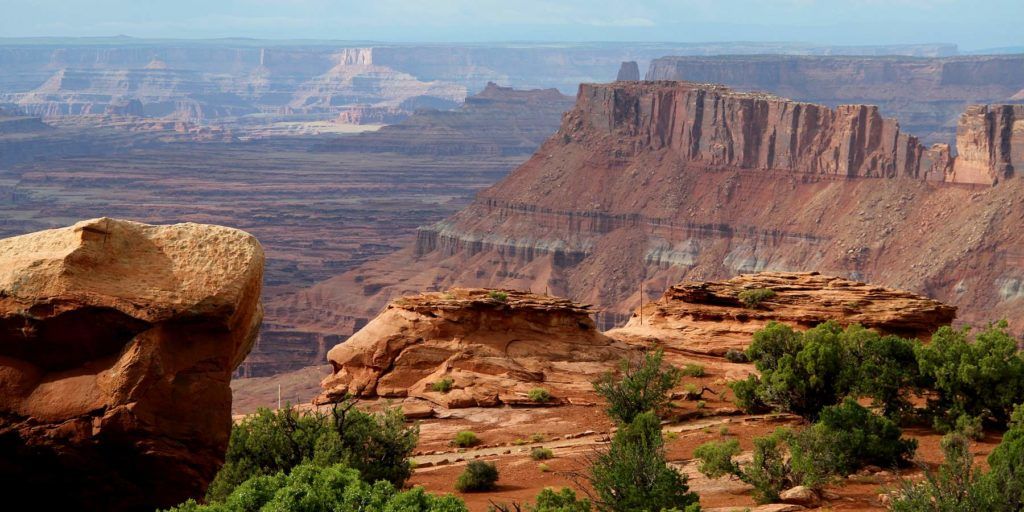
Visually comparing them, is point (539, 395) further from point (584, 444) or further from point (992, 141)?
point (992, 141)

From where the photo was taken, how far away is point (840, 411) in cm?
3055

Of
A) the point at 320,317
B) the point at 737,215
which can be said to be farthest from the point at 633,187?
the point at 320,317

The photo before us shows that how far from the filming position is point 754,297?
4534cm

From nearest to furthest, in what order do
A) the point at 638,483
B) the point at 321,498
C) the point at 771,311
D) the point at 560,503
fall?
the point at 321,498, the point at 560,503, the point at 638,483, the point at 771,311

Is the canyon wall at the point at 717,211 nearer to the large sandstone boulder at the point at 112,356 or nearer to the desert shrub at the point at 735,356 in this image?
the desert shrub at the point at 735,356

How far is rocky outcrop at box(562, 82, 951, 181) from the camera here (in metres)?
126

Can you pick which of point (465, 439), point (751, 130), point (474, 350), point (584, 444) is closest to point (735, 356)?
point (474, 350)

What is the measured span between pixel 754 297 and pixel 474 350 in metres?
9.32

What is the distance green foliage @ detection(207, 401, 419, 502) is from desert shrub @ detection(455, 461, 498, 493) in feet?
6.09

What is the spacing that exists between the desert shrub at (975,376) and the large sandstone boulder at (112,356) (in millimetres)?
18552

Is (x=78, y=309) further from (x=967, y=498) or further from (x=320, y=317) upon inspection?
(x=320, y=317)

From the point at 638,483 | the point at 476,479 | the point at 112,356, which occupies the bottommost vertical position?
the point at 476,479

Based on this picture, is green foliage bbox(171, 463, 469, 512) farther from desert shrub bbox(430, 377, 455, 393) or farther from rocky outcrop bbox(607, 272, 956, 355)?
rocky outcrop bbox(607, 272, 956, 355)

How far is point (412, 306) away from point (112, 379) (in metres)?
22.9
